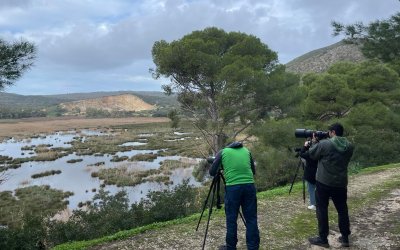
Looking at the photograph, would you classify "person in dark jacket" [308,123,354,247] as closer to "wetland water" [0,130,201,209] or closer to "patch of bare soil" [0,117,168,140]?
"wetland water" [0,130,201,209]

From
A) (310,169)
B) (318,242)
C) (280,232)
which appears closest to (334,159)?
(318,242)

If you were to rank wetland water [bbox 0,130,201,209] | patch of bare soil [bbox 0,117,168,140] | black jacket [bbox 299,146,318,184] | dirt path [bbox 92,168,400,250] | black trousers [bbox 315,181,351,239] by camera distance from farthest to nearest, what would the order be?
patch of bare soil [bbox 0,117,168,140] < wetland water [bbox 0,130,201,209] < black jacket [bbox 299,146,318,184] < dirt path [bbox 92,168,400,250] < black trousers [bbox 315,181,351,239]

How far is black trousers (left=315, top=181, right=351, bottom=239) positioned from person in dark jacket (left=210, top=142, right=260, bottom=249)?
1.34m

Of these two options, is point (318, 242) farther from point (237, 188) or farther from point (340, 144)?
point (237, 188)

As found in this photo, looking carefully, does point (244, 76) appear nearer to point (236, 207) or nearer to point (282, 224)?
point (282, 224)

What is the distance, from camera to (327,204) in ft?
21.5

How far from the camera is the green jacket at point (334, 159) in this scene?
622cm

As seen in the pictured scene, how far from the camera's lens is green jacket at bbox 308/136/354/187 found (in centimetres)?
622

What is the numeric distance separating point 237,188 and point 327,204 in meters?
1.83

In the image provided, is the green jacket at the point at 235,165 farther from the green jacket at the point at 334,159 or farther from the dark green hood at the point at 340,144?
the dark green hood at the point at 340,144

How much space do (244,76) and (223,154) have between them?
56.6 feet

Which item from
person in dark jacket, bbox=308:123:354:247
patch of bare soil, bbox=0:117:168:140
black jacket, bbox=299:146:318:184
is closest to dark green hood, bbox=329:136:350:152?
person in dark jacket, bbox=308:123:354:247

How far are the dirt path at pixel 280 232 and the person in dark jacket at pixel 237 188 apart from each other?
1258mm

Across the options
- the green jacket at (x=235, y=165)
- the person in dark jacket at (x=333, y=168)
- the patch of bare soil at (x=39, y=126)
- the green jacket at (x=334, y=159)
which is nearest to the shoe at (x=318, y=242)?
the person in dark jacket at (x=333, y=168)
